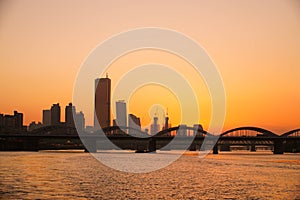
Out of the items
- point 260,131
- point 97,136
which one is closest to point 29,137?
point 97,136

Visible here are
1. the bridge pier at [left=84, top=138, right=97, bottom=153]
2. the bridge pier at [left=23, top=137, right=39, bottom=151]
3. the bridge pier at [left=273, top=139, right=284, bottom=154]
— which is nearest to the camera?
the bridge pier at [left=273, top=139, right=284, bottom=154]

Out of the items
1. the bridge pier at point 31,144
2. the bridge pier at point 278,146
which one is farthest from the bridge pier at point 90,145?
the bridge pier at point 278,146

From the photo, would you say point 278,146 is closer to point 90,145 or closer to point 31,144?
point 90,145

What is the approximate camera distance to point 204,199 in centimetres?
3500

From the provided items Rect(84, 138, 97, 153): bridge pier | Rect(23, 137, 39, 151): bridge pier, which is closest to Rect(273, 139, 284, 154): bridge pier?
Rect(84, 138, 97, 153): bridge pier

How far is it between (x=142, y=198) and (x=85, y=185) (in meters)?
9.56

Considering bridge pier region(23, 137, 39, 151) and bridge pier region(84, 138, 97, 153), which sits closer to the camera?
bridge pier region(23, 137, 39, 151)

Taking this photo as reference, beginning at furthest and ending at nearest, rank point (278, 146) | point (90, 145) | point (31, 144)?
1. point (90, 145)
2. point (31, 144)
3. point (278, 146)

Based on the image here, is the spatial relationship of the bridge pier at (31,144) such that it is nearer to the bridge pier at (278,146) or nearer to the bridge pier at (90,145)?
the bridge pier at (90,145)

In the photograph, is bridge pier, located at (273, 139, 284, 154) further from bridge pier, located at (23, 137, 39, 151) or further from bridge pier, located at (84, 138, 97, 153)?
bridge pier, located at (23, 137, 39, 151)

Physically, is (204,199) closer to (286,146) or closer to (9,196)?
(9,196)

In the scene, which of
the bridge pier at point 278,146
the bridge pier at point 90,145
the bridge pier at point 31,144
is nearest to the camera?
the bridge pier at point 278,146

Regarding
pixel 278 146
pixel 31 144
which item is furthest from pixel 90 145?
pixel 278 146

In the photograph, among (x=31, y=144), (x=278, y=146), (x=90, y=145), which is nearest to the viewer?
(x=278, y=146)
